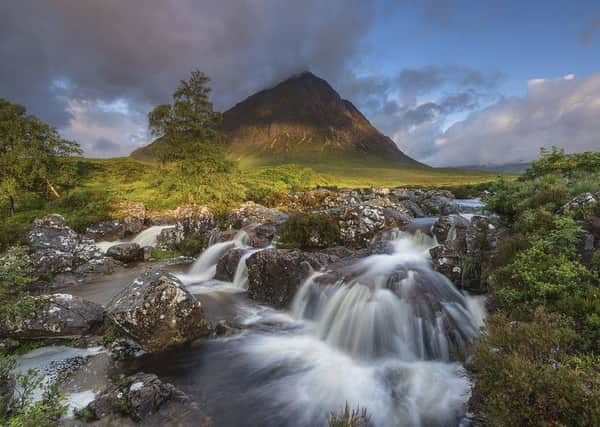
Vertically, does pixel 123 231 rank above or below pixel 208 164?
below

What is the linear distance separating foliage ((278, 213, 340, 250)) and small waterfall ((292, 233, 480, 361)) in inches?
187

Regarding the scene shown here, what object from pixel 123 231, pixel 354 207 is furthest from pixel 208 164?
pixel 354 207

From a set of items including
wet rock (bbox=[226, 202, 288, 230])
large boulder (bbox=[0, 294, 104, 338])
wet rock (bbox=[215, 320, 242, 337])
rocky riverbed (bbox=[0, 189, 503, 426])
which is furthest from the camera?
wet rock (bbox=[226, 202, 288, 230])

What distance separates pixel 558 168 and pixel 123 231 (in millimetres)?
31471

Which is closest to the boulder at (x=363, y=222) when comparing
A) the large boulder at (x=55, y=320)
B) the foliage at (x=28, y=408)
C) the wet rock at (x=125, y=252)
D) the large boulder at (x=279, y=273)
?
the large boulder at (x=279, y=273)

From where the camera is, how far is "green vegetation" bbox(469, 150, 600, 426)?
3645 mm

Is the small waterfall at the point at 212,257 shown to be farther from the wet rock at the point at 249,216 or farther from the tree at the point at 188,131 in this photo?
the tree at the point at 188,131

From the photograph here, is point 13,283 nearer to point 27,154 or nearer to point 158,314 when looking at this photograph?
point 158,314

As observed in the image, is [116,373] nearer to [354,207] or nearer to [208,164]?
[354,207]

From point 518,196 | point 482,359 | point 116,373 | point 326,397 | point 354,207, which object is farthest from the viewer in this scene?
point 354,207

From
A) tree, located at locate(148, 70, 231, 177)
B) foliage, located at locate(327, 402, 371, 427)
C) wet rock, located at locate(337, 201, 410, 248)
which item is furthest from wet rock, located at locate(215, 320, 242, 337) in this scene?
tree, located at locate(148, 70, 231, 177)

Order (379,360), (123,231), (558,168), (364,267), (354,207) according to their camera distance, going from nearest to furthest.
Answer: (379,360) < (364,267) < (558,168) < (354,207) < (123,231)

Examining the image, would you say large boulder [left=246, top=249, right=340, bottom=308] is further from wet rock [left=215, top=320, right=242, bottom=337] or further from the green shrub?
the green shrub

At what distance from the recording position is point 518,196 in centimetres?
1070
